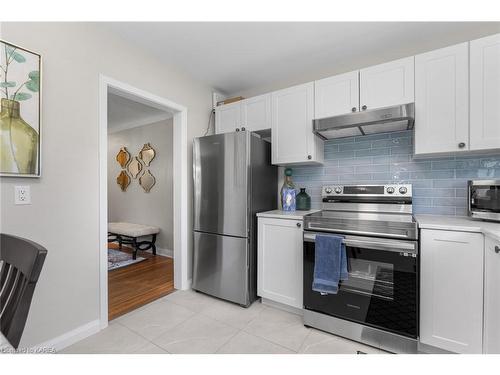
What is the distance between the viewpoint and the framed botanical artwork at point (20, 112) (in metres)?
1.46

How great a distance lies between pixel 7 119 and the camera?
4.83ft

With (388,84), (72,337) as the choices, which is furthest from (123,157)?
(388,84)

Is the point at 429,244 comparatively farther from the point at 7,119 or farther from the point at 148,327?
the point at 7,119

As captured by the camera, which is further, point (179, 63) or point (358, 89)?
point (179, 63)

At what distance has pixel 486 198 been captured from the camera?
1.68 metres

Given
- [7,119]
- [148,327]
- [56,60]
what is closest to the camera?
[7,119]

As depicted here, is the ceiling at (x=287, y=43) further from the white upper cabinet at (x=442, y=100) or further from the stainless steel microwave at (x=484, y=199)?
the stainless steel microwave at (x=484, y=199)

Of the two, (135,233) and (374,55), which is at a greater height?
(374,55)

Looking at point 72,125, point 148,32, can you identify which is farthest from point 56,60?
point 148,32

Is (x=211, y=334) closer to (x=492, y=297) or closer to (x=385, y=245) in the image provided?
(x=385, y=245)

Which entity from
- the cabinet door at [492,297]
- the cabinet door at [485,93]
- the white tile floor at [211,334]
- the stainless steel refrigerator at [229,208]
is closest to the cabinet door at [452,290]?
the cabinet door at [492,297]

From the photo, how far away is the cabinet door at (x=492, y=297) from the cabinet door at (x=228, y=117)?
2339mm

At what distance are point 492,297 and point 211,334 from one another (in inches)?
72.8
